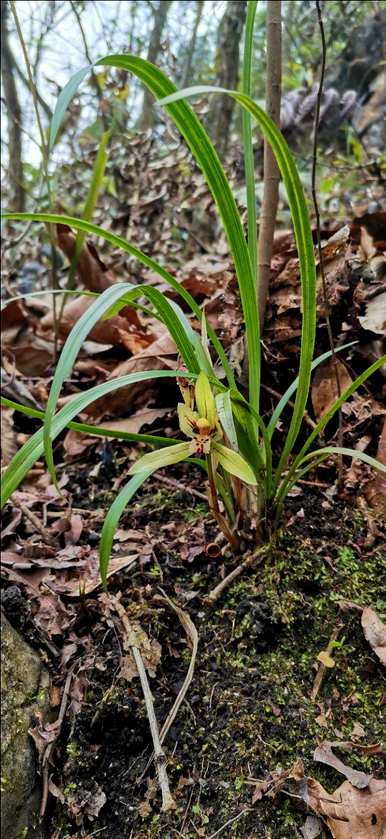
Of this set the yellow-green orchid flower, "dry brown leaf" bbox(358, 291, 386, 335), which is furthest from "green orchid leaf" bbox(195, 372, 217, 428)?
"dry brown leaf" bbox(358, 291, 386, 335)

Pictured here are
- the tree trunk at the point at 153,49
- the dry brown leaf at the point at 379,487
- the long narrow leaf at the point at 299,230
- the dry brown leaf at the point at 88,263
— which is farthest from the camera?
the tree trunk at the point at 153,49

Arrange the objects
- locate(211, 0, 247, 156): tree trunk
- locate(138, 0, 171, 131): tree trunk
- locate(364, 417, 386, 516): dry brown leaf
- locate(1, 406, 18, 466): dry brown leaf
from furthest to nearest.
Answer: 1. locate(138, 0, 171, 131): tree trunk
2. locate(211, 0, 247, 156): tree trunk
3. locate(1, 406, 18, 466): dry brown leaf
4. locate(364, 417, 386, 516): dry brown leaf

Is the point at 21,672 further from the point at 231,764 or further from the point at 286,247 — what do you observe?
the point at 286,247

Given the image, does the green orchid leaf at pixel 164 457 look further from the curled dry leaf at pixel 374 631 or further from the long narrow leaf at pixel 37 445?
the curled dry leaf at pixel 374 631

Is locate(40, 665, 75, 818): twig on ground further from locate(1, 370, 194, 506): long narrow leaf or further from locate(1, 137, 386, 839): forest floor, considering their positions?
locate(1, 370, 194, 506): long narrow leaf

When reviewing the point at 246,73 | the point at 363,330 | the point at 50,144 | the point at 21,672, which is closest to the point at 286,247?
the point at 363,330

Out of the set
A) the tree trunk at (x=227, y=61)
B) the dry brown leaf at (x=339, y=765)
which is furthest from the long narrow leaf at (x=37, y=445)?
the tree trunk at (x=227, y=61)
